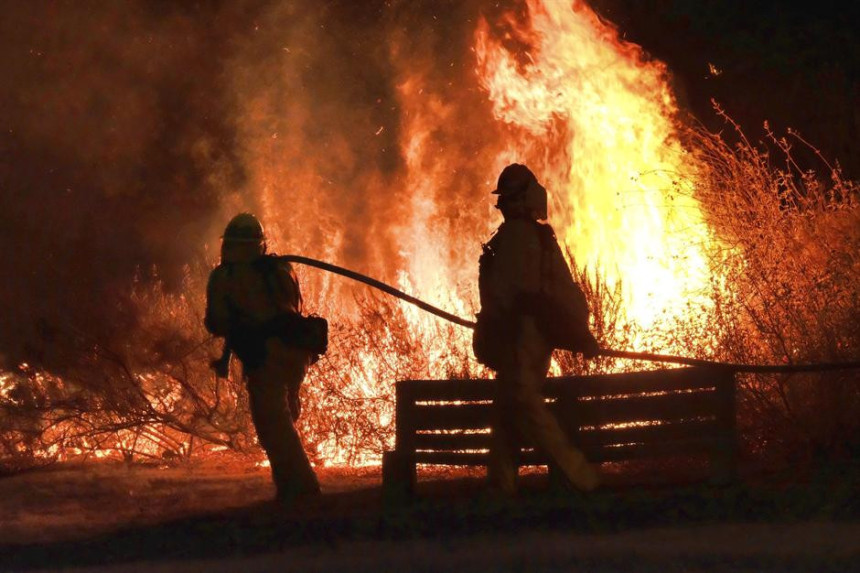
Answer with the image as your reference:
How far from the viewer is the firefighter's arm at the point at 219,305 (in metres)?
9.25

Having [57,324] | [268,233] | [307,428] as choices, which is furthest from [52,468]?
[268,233]

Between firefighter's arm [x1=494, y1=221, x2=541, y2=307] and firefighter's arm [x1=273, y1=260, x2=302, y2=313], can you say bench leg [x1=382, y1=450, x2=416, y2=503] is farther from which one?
firefighter's arm [x1=494, y1=221, x2=541, y2=307]

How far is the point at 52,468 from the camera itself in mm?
12859

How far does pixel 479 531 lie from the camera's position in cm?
768

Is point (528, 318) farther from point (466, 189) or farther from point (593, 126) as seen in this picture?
point (466, 189)

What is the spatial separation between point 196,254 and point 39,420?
9.81m

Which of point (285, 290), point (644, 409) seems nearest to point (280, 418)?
point (285, 290)

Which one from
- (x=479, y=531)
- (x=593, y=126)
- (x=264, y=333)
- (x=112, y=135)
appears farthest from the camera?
(x=112, y=135)

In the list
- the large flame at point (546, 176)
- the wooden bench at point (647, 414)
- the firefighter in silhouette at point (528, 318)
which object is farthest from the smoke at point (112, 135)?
the firefighter in silhouette at point (528, 318)

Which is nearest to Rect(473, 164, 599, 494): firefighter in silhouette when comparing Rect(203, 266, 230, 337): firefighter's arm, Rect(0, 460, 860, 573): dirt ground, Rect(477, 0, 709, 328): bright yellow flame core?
Rect(0, 460, 860, 573): dirt ground

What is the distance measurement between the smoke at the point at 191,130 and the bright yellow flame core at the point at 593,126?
5.18 meters

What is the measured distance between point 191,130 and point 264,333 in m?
14.3

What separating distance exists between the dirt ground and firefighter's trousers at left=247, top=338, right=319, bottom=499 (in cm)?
25

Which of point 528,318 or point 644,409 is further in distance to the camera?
point 644,409
